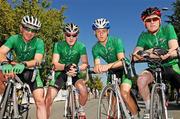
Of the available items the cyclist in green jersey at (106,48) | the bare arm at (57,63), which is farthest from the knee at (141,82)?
the bare arm at (57,63)

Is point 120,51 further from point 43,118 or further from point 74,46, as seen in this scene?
point 43,118

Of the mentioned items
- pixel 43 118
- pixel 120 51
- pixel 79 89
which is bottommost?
pixel 43 118

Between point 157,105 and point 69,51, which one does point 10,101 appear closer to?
point 69,51

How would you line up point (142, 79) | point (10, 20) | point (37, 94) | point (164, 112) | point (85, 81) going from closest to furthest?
1. point (164, 112)
2. point (142, 79)
3. point (37, 94)
4. point (85, 81)
5. point (10, 20)

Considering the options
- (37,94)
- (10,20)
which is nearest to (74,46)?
(37,94)

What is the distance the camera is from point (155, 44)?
7660 mm

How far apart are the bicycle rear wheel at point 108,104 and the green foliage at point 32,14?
25.8m

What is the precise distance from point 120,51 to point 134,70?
789mm

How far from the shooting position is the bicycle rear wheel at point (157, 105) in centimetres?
670

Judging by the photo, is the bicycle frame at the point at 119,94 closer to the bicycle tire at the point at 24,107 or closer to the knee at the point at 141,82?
the knee at the point at 141,82

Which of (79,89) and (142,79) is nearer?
(142,79)

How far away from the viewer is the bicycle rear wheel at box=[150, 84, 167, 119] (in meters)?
6.70

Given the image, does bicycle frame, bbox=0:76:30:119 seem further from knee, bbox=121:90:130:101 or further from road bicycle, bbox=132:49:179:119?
road bicycle, bbox=132:49:179:119

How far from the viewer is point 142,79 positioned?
729 cm
